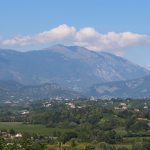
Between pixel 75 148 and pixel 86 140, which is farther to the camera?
pixel 86 140

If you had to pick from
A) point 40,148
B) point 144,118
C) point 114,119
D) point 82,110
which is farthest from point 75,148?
point 82,110

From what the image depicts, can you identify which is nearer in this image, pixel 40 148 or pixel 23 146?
pixel 23 146

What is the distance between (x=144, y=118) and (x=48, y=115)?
29.3 m

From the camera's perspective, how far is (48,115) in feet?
520

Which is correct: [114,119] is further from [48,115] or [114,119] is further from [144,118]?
[48,115]

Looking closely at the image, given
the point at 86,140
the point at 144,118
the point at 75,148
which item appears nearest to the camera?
the point at 75,148

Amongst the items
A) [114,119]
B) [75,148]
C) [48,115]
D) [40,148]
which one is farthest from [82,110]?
[40,148]

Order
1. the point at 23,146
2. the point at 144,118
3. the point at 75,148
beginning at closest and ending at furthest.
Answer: the point at 23,146, the point at 75,148, the point at 144,118

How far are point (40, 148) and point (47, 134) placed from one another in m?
44.7

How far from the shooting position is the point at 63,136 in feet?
356

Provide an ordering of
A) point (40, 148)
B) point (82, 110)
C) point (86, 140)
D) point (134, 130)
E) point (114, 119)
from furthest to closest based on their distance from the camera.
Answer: point (82, 110)
point (114, 119)
point (134, 130)
point (86, 140)
point (40, 148)

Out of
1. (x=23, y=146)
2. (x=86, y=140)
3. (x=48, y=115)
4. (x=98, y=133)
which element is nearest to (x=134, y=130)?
(x=98, y=133)

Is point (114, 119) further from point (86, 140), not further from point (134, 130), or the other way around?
point (86, 140)

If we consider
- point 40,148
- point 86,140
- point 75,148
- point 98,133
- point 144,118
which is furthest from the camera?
point 144,118
